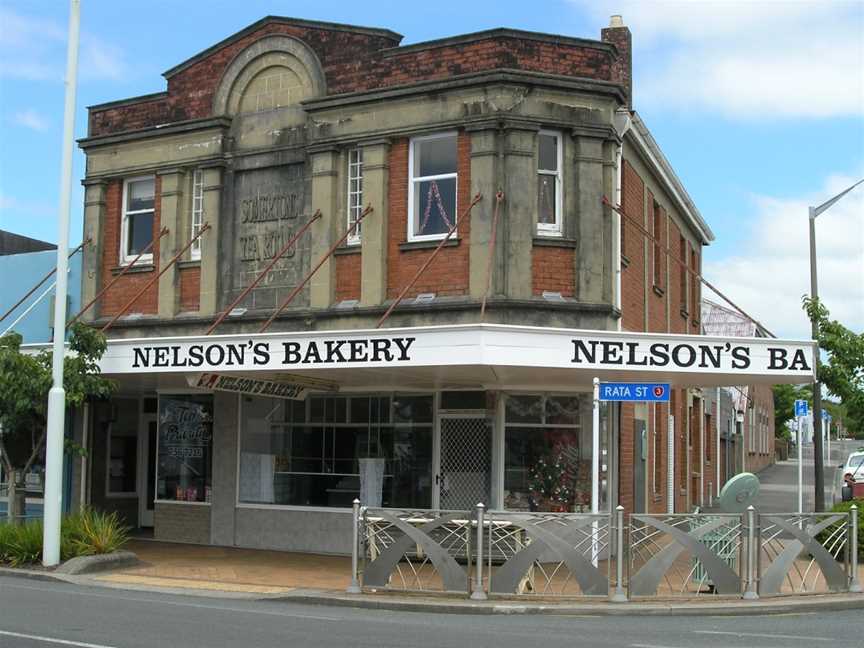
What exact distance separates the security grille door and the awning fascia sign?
268 cm

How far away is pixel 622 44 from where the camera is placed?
67.1ft

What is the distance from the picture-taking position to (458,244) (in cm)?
1806

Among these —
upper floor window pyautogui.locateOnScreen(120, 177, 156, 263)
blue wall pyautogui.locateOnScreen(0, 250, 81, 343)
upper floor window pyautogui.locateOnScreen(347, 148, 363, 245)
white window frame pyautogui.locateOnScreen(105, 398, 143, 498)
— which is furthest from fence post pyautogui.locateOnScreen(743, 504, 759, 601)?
blue wall pyautogui.locateOnScreen(0, 250, 81, 343)

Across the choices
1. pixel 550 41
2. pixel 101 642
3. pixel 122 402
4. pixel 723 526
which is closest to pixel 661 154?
pixel 550 41

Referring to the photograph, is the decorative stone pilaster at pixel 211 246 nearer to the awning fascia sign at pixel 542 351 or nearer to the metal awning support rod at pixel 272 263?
the metal awning support rod at pixel 272 263

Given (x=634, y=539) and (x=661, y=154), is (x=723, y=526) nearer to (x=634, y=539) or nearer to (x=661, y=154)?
(x=634, y=539)

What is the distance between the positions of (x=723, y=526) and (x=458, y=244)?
6.41m

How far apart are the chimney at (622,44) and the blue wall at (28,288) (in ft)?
37.7

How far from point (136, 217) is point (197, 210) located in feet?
5.26

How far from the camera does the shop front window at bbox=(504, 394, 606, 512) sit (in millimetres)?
17922

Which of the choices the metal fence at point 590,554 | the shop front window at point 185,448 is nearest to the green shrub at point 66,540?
the shop front window at point 185,448

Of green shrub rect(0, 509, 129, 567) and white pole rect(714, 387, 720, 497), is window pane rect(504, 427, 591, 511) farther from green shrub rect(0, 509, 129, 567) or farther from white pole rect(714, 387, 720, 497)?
white pole rect(714, 387, 720, 497)

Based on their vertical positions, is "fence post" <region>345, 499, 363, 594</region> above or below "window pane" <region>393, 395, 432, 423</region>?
below

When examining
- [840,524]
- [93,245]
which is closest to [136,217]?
[93,245]
